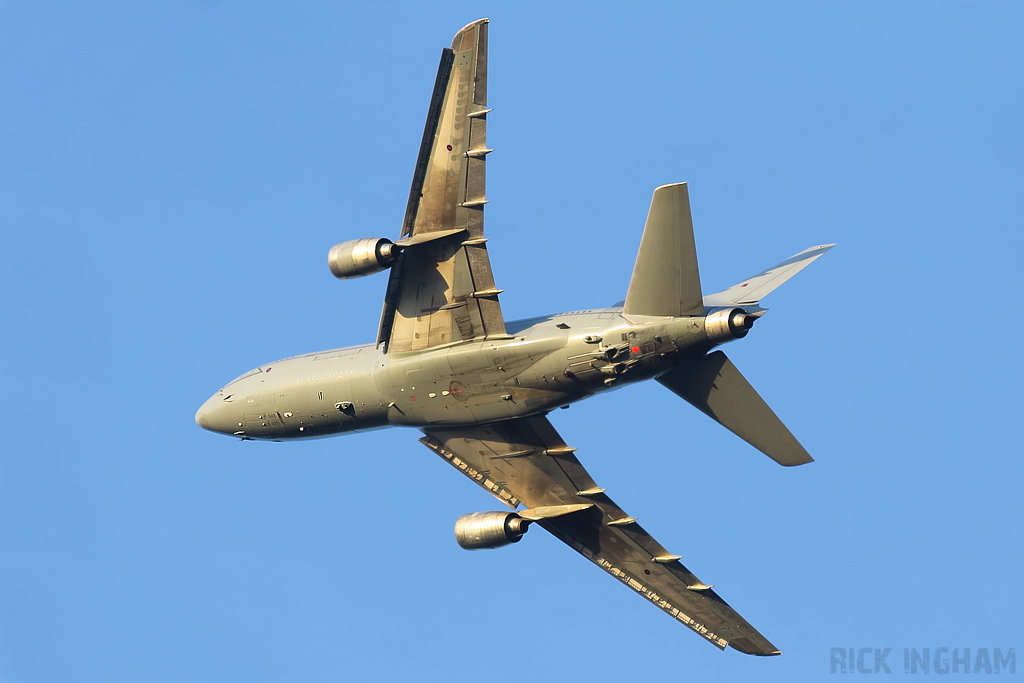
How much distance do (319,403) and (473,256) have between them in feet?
23.1

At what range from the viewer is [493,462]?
38.8m

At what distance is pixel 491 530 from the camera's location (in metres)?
37.2

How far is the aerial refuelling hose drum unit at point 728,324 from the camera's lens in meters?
31.8

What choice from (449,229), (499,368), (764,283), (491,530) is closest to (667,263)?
(764,283)

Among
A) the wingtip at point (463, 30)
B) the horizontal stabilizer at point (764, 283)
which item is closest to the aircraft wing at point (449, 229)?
the wingtip at point (463, 30)

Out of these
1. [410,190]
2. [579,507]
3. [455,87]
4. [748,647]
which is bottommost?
[748,647]

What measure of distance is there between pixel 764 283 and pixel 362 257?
1089 centimetres

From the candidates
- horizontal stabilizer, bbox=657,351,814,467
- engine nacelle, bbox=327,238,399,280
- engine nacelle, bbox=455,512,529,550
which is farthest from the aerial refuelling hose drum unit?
engine nacelle, bbox=455,512,529,550

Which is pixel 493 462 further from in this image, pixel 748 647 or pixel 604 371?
pixel 748 647

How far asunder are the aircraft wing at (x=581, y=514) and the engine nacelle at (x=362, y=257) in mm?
6419

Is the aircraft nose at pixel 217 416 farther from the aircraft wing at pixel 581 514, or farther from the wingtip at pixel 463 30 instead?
the wingtip at pixel 463 30

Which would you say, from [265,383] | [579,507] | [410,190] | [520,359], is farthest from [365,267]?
[579,507]

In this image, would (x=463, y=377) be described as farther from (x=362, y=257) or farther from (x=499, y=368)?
(x=362, y=257)

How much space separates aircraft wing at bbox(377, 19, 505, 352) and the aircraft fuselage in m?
0.66
